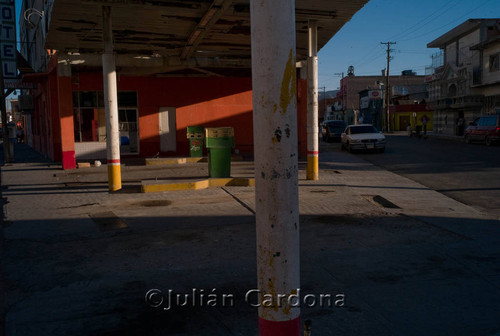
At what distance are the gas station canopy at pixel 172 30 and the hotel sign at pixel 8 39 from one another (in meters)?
7.72

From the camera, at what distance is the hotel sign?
2342 cm

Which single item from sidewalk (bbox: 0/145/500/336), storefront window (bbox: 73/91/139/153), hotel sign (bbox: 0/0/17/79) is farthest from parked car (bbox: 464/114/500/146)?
hotel sign (bbox: 0/0/17/79)

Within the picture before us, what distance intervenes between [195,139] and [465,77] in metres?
31.0

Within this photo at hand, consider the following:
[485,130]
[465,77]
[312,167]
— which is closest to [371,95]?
[465,77]

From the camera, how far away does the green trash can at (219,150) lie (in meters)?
13.1

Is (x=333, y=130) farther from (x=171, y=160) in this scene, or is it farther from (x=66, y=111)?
(x=66, y=111)

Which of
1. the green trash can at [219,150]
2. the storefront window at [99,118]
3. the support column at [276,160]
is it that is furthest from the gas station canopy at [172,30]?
the support column at [276,160]

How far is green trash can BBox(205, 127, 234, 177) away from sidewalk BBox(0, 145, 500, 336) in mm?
2053

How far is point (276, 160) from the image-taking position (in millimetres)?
2570

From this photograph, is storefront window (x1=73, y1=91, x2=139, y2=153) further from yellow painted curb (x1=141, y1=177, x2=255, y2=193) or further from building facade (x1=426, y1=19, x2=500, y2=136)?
building facade (x1=426, y1=19, x2=500, y2=136)

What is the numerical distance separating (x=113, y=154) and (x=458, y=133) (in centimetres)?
3909

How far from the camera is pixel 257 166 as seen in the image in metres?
2.65

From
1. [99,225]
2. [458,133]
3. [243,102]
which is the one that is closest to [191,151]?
[243,102]

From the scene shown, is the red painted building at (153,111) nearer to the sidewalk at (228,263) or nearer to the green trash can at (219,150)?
the green trash can at (219,150)
